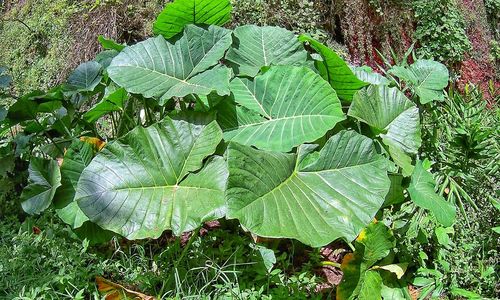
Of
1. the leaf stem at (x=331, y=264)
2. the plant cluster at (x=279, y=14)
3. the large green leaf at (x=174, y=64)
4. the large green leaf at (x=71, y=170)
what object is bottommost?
the leaf stem at (x=331, y=264)

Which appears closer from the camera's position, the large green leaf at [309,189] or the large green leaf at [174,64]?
the large green leaf at [309,189]

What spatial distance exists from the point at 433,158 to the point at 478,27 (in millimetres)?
2173

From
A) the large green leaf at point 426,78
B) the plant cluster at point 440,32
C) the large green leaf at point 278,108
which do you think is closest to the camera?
the large green leaf at point 278,108

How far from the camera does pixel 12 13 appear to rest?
16.9 ft

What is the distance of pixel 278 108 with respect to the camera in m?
2.06

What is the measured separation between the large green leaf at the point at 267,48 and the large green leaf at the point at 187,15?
0.12 metres

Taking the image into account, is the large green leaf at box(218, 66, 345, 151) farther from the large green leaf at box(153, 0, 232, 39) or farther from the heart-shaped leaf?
the large green leaf at box(153, 0, 232, 39)

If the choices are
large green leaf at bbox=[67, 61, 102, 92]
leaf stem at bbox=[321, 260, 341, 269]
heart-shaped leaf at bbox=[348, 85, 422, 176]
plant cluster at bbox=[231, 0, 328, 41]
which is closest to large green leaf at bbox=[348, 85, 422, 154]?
heart-shaped leaf at bbox=[348, 85, 422, 176]

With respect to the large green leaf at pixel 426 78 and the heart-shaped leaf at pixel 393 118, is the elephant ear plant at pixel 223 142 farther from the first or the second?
Result: the large green leaf at pixel 426 78

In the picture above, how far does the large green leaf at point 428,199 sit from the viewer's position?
1.84m

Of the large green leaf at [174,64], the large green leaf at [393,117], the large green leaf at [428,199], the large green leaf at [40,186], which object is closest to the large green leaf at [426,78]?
the large green leaf at [393,117]

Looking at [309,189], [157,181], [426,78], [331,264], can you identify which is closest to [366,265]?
[331,264]

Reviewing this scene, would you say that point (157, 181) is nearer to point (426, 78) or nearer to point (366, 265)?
point (366, 265)

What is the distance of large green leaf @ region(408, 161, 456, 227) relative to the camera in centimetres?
184
